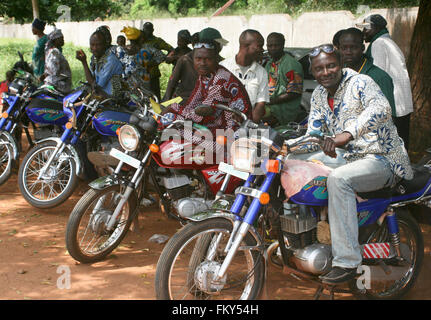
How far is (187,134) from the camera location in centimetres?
442

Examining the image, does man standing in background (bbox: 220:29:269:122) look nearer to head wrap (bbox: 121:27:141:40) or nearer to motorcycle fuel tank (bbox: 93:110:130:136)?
motorcycle fuel tank (bbox: 93:110:130:136)

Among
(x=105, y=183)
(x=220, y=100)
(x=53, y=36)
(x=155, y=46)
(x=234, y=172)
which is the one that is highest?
(x=53, y=36)

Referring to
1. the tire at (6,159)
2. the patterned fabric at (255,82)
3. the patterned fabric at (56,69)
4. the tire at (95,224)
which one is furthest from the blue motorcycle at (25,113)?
the patterned fabric at (255,82)

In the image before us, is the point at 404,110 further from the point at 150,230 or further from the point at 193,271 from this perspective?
the point at 193,271

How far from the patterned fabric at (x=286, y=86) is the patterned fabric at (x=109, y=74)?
6.16 ft

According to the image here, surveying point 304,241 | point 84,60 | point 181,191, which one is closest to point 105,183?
point 181,191

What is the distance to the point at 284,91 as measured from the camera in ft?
20.9

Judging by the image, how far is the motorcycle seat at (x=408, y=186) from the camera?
3.66 meters

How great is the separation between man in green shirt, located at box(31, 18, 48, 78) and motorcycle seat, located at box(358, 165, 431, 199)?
6536mm

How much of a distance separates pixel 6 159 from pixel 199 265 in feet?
13.4

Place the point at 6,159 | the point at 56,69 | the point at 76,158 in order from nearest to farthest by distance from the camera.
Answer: the point at 76,158 → the point at 6,159 → the point at 56,69

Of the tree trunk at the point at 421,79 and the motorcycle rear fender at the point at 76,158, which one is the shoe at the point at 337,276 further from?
the tree trunk at the point at 421,79

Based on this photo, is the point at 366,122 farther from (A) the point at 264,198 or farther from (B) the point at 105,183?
(B) the point at 105,183
